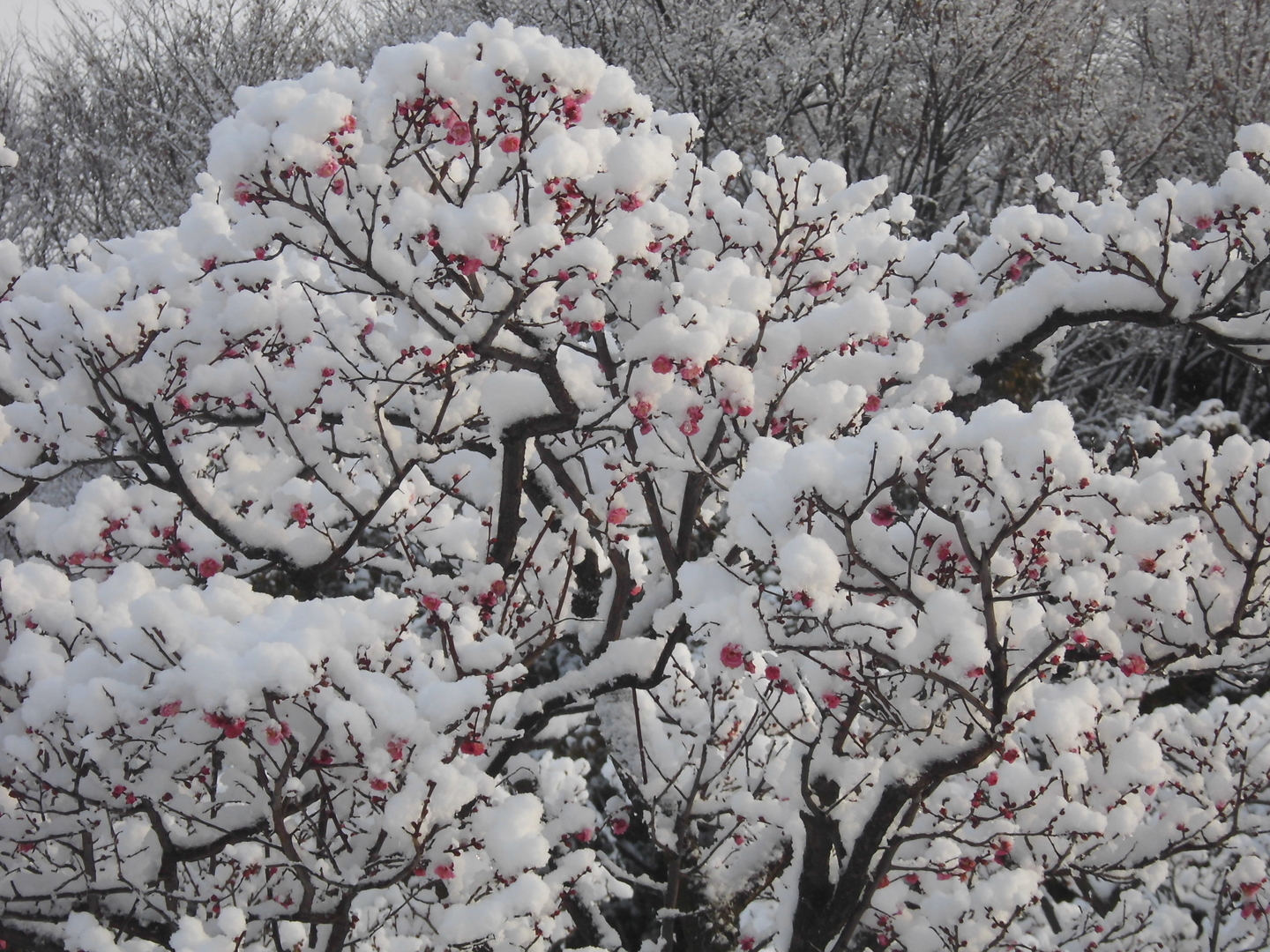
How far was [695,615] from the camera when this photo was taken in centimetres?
282

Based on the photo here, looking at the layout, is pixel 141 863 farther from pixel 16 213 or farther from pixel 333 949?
pixel 16 213

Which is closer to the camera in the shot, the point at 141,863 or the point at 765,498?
the point at 765,498

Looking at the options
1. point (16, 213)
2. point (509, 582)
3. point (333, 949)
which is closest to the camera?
point (333, 949)

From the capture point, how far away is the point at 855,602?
9.20ft

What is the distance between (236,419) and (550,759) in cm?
379

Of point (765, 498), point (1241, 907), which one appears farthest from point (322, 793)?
point (1241, 907)

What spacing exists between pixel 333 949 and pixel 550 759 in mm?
3835

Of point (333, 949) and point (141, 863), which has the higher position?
point (141, 863)

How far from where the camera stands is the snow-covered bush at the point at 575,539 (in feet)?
9.32

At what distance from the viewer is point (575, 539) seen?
4.19 meters

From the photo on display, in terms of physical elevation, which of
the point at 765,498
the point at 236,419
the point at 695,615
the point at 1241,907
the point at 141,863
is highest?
the point at 236,419

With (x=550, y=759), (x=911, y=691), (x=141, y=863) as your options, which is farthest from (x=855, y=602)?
(x=550, y=759)

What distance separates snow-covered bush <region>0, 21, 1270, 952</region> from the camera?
2842 mm

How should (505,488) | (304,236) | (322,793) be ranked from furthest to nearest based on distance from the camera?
1. (505,488)
2. (304,236)
3. (322,793)
